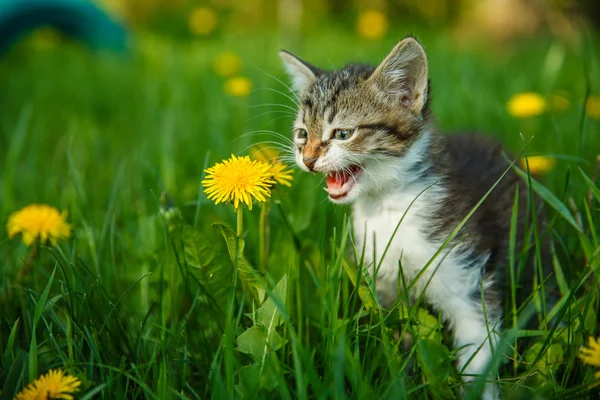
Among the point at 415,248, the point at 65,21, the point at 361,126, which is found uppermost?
the point at 65,21

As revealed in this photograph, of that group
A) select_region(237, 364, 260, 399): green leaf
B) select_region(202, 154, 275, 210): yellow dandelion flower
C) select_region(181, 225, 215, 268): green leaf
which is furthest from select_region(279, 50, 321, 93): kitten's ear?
select_region(237, 364, 260, 399): green leaf

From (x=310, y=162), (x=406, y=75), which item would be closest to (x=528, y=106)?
(x=406, y=75)

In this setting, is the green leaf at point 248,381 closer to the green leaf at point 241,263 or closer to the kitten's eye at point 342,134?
the green leaf at point 241,263

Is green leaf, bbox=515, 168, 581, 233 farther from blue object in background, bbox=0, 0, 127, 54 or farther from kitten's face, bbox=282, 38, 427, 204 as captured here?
blue object in background, bbox=0, 0, 127, 54

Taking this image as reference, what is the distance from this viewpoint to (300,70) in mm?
2205

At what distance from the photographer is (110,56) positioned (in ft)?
19.9

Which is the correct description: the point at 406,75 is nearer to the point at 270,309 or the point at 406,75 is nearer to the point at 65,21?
the point at 270,309

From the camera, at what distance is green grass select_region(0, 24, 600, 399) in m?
1.44

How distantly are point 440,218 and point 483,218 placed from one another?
27cm

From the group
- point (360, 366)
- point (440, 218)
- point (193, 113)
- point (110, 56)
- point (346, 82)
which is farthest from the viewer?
point (110, 56)

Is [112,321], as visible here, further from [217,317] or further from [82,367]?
[217,317]

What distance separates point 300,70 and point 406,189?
0.65 m

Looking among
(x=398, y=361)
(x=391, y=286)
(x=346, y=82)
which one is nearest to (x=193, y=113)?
(x=346, y=82)

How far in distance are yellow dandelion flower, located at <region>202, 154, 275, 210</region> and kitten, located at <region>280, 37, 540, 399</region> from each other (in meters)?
0.27
